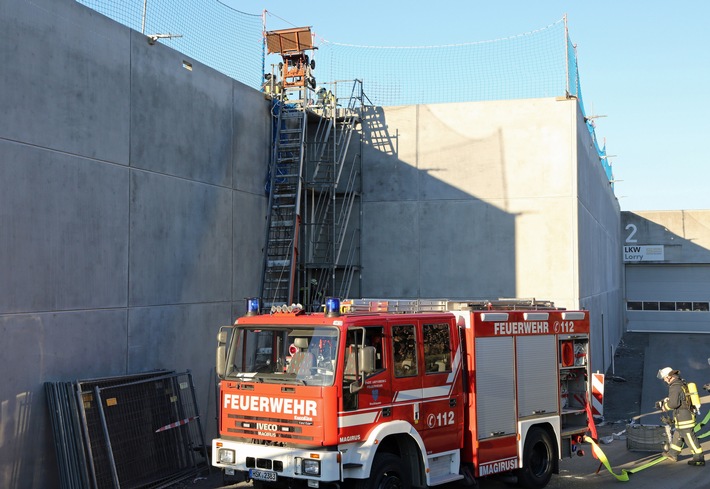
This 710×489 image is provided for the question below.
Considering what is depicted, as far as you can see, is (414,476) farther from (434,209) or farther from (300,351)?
(434,209)

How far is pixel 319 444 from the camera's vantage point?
26.0 feet

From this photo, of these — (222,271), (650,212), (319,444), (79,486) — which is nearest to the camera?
(319,444)

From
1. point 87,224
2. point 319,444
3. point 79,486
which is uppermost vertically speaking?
point 87,224

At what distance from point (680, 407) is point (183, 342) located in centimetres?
823

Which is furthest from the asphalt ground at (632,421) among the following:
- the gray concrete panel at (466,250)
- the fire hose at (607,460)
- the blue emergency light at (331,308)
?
the gray concrete panel at (466,250)

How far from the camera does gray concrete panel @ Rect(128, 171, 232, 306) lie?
11289mm

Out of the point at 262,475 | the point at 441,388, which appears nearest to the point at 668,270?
the point at 441,388

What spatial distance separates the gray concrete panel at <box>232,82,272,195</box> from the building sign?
31.3 metres

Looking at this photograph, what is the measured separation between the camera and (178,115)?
12234 millimetres

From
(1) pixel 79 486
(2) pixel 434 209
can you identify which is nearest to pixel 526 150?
(2) pixel 434 209

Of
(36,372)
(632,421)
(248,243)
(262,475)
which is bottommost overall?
(632,421)

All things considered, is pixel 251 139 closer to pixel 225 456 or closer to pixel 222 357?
pixel 222 357

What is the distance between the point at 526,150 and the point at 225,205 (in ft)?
22.2

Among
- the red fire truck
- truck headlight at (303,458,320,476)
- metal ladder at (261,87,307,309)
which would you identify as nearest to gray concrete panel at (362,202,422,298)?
metal ladder at (261,87,307,309)
